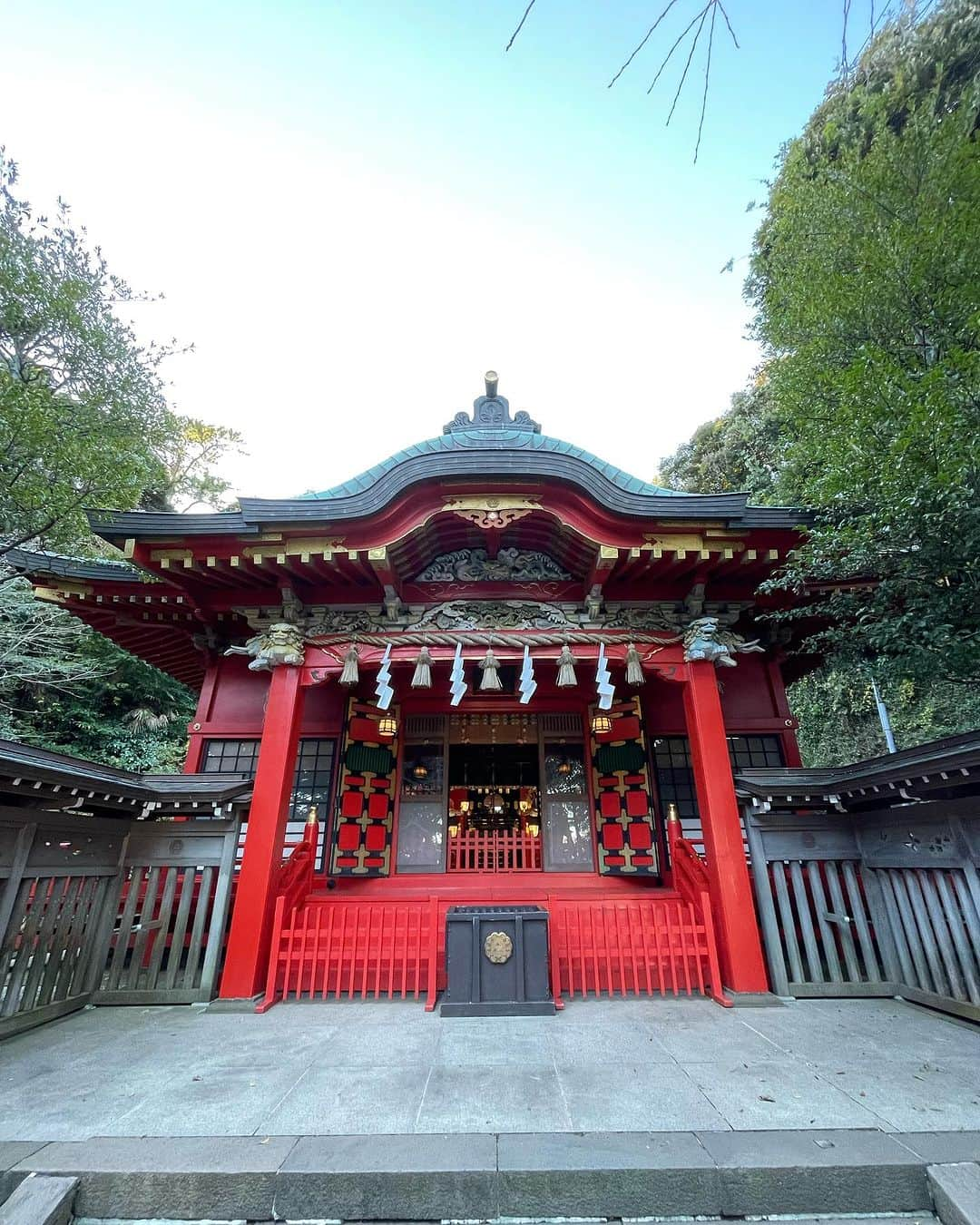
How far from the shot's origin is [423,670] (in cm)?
648

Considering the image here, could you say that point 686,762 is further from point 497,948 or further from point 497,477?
point 497,477

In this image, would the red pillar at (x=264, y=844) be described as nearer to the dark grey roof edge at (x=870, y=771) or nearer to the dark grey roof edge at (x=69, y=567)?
the dark grey roof edge at (x=69, y=567)

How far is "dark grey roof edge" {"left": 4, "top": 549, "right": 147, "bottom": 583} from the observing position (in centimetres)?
671

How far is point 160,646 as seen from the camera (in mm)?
9195

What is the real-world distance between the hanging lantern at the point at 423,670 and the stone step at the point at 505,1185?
411 centimetres

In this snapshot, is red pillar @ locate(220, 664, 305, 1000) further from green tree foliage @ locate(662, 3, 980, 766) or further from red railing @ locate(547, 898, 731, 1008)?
green tree foliage @ locate(662, 3, 980, 766)

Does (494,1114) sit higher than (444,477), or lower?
lower

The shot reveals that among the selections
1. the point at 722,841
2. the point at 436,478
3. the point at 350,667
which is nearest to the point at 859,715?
the point at 722,841

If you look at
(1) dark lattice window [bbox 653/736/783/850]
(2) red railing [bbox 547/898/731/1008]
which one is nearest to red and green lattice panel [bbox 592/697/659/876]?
(1) dark lattice window [bbox 653/736/783/850]

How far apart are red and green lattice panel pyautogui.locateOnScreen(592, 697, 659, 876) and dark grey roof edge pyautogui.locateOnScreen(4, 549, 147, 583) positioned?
22.4 feet

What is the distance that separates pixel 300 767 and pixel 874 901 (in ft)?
24.6

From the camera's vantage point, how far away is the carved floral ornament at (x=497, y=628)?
6719 millimetres

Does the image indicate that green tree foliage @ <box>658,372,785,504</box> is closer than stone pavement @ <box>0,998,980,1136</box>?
No

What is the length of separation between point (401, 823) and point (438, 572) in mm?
3856
